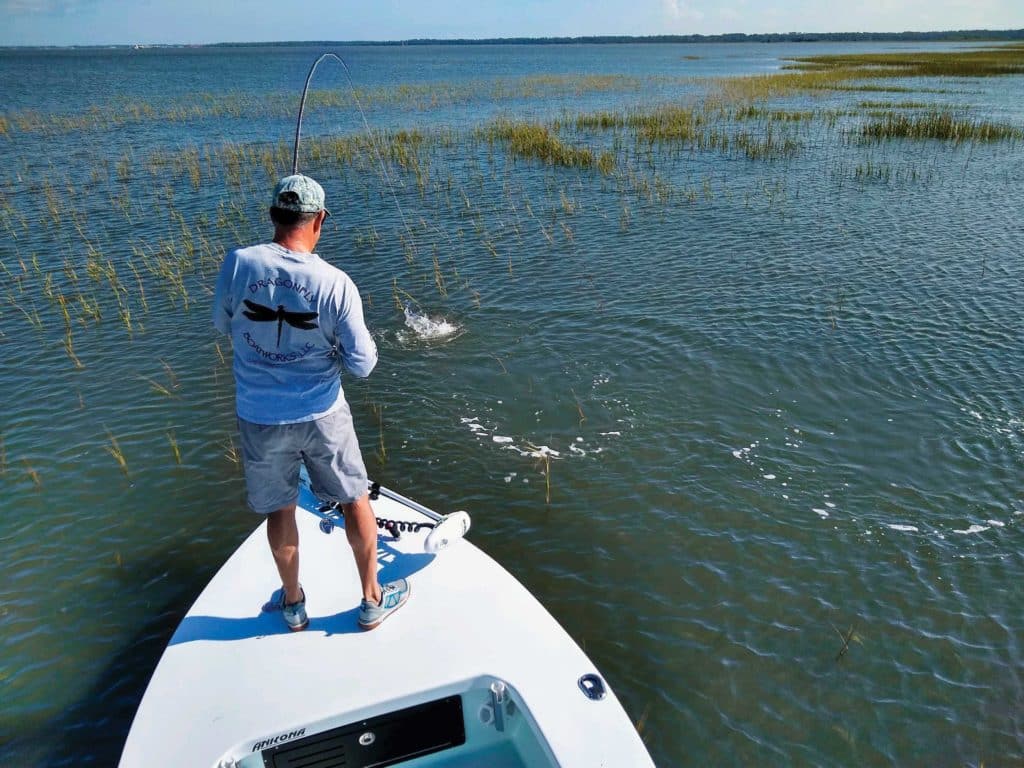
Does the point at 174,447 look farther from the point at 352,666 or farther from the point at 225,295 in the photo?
the point at 225,295

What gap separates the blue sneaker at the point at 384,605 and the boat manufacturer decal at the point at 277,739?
0.85 meters

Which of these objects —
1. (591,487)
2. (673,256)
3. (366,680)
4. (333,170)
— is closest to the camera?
(366,680)

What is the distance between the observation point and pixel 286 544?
442 centimetres

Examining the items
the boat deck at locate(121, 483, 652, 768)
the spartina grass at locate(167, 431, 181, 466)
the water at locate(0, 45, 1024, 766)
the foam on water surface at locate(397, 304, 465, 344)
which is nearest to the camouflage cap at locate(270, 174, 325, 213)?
the boat deck at locate(121, 483, 652, 768)

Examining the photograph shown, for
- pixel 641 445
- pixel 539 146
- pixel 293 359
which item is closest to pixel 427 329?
pixel 641 445

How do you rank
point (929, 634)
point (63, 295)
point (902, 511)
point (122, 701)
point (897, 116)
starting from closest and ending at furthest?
point (122, 701) → point (929, 634) → point (902, 511) → point (63, 295) → point (897, 116)

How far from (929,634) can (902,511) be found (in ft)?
5.77

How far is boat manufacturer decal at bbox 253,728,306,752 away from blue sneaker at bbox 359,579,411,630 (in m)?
0.85

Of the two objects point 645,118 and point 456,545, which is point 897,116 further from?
point 456,545

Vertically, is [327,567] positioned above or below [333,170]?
below

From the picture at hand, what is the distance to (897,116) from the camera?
31922 mm

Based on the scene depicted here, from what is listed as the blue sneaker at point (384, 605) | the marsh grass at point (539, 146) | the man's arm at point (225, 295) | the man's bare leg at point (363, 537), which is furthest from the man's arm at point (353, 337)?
the marsh grass at point (539, 146)

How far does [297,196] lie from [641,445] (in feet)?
19.2

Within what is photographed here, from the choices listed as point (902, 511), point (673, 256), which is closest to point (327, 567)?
point (902, 511)
